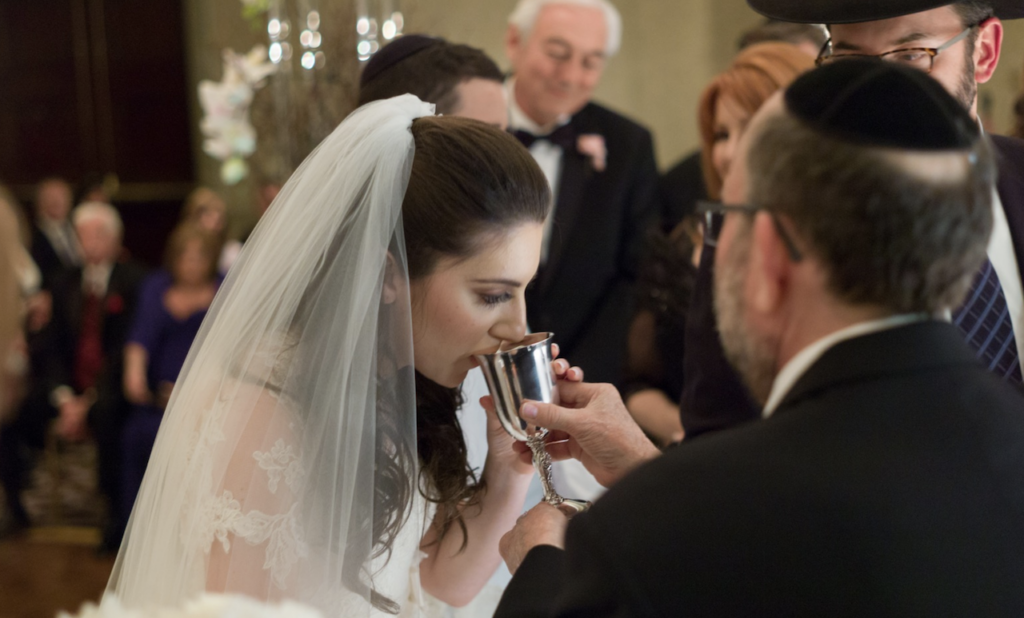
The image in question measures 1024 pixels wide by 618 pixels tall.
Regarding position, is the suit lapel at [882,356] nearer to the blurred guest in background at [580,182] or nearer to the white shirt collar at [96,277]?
the blurred guest in background at [580,182]

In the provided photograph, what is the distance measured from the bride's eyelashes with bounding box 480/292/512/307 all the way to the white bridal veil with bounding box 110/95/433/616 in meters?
0.15

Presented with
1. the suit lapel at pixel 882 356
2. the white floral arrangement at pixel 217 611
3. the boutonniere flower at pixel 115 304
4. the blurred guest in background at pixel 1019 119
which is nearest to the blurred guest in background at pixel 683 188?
the blurred guest in background at pixel 1019 119

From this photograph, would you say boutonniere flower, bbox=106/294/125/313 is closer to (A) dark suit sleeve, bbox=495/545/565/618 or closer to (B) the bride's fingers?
(B) the bride's fingers

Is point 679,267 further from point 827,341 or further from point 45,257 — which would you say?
point 45,257

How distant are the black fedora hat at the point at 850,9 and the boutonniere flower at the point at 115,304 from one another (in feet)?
17.1

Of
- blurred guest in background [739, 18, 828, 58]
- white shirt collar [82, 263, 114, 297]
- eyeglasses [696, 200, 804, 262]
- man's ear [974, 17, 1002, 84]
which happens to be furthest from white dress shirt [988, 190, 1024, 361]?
white shirt collar [82, 263, 114, 297]

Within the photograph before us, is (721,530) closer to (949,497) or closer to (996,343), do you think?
(949,497)

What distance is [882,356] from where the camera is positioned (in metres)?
1.13

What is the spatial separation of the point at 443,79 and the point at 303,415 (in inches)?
43.6

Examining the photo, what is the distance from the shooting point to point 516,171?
6.56ft

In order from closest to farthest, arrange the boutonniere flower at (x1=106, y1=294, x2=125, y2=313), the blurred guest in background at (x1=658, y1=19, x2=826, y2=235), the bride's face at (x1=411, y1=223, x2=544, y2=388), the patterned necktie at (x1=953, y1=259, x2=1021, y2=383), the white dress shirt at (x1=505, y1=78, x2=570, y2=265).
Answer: the patterned necktie at (x1=953, y1=259, x2=1021, y2=383) → the bride's face at (x1=411, y1=223, x2=544, y2=388) → the white dress shirt at (x1=505, y1=78, x2=570, y2=265) → the blurred guest in background at (x1=658, y1=19, x2=826, y2=235) → the boutonniere flower at (x1=106, y1=294, x2=125, y2=313)

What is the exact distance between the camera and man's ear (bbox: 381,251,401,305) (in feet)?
6.29

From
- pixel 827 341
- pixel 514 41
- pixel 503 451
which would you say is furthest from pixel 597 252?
pixel 827 341

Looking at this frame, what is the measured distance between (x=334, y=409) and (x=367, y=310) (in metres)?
0.19
